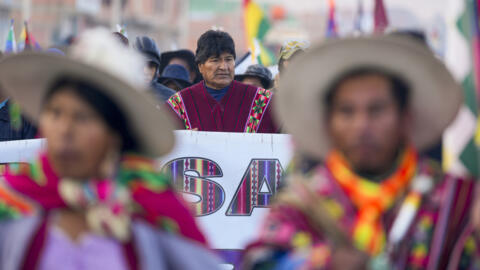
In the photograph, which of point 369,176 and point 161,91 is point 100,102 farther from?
point 161,91

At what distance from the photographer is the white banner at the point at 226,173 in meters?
7.40

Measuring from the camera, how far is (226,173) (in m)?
7.57

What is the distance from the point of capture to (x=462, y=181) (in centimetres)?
336

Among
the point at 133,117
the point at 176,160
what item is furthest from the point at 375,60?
the point at 176,160

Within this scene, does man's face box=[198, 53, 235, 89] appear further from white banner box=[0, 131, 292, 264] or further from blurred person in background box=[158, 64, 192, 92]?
blurred person in background box=[158, 64, 192, 92]

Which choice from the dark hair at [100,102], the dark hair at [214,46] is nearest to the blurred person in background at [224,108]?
the dark hair at [214,46]

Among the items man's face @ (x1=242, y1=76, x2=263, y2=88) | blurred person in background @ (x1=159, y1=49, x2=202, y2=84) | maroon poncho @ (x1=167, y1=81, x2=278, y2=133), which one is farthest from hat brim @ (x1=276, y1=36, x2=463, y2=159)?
blurred person in background @ (x1=159, y1=49, x2=202, y2=84)

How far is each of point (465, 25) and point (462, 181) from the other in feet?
2.29

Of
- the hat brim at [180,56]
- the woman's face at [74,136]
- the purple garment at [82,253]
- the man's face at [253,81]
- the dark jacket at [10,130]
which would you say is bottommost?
the purple garment at [82,253]

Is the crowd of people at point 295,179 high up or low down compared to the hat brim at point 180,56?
down

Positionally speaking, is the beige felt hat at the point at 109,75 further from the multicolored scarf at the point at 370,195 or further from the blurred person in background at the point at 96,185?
the multicolored scarf at the point at 370,195

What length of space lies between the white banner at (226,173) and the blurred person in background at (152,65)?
5.40ft

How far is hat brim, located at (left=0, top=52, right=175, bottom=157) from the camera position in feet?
10.8

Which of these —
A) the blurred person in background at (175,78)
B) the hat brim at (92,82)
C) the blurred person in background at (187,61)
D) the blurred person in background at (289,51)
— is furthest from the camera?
the blurred person in background at (187,61)
